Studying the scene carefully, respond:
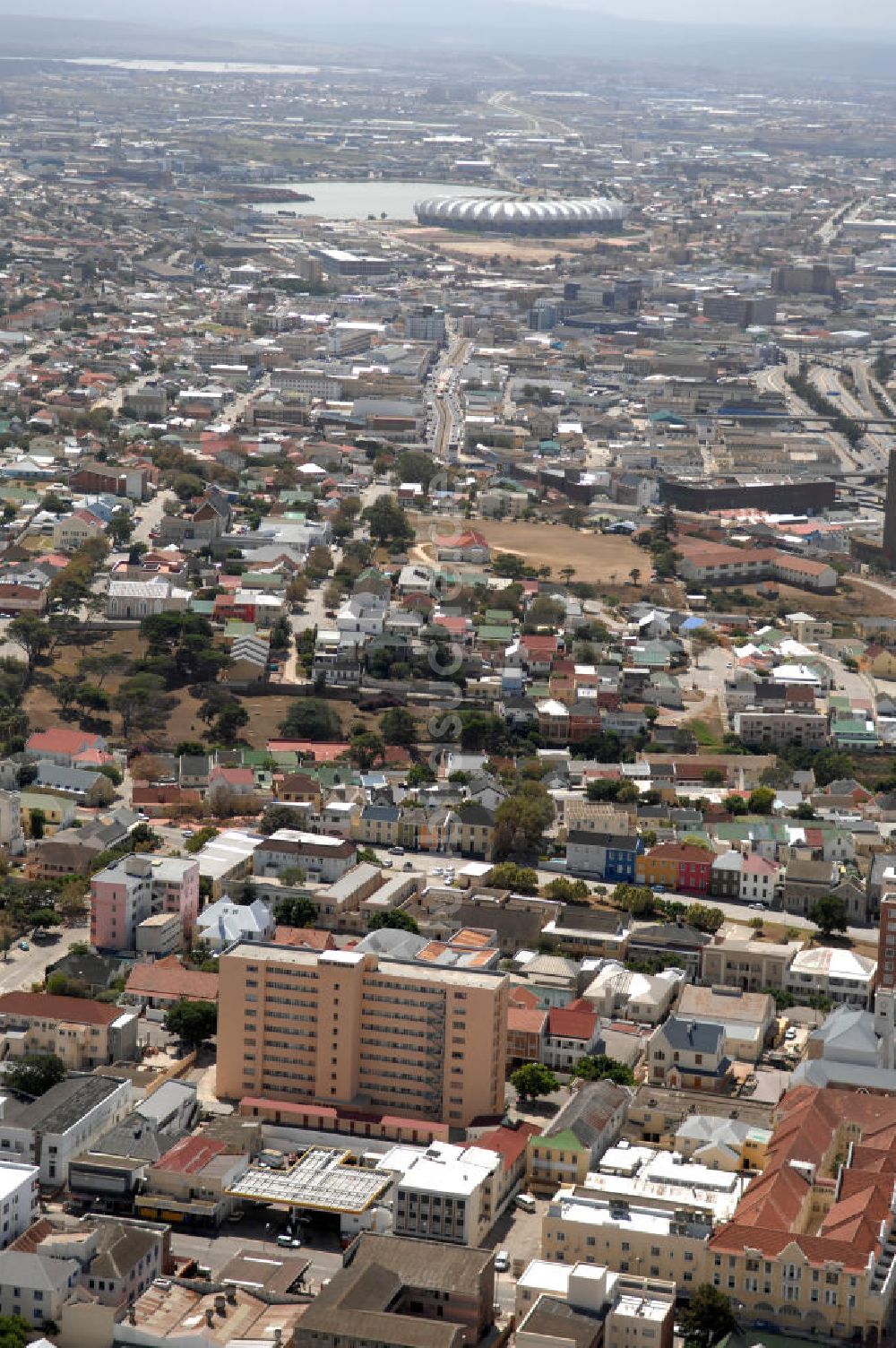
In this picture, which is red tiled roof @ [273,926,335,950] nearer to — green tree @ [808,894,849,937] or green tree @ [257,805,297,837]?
green tree @ [257,805,297,837]

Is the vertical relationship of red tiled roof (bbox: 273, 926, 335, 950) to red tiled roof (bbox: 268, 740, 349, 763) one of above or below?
above

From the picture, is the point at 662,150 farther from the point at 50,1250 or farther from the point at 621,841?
the point at 50,1250

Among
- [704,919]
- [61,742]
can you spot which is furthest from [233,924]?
[61,742]

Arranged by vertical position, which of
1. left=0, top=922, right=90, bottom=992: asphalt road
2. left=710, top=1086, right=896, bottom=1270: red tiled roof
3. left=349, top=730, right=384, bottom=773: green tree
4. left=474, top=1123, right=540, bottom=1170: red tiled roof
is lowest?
left=349, top=730, right=384, bottom=773: green tree

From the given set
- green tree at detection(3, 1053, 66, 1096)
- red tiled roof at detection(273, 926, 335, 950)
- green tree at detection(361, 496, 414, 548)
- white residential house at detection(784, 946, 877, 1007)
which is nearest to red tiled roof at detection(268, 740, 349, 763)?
red tiled roof at detection(273, 926, 335, 950)

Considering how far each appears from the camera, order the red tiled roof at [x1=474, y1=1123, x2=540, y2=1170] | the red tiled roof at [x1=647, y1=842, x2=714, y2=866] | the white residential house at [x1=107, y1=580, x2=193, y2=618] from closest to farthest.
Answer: the red tiled roof at [x1=474, y1=1123, x2=540, y2=1170] < the red tiled roof at [x1=647, y1=842, x2=714, y2=866] < the white residential house at [x1=107, y1=580, x2=193, y2=618]

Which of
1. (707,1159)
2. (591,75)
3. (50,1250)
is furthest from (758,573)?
(591,75)
